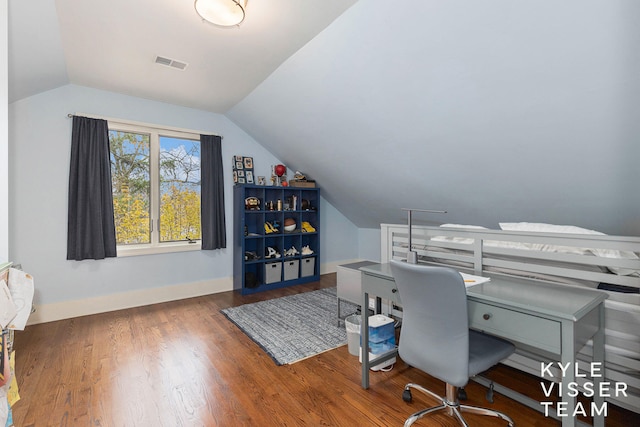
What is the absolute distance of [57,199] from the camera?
3184 millimetres

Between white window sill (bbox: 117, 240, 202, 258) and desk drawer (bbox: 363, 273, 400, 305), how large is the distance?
110 inches

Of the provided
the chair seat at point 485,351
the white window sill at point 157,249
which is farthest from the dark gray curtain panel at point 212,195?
the chair seat at point 485,351

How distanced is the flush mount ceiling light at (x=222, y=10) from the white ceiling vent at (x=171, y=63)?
3.44 ft

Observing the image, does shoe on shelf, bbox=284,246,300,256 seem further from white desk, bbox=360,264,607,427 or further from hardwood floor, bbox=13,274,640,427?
white desk, bbox=360,264,607,427

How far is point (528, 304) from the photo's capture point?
128cm

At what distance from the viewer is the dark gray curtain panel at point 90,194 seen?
3.20 meters

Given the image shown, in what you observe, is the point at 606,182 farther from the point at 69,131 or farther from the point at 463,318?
the point at 69,131

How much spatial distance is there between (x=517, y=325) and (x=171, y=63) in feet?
10.7

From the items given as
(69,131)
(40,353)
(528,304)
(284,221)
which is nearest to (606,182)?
(528,304)

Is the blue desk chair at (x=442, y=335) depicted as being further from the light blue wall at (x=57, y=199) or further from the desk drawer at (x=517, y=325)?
the light blue wall at (x=57, y=199)

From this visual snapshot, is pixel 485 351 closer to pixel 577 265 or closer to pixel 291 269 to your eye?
pixel 577 265

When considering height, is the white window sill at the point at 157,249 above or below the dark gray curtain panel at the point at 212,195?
below

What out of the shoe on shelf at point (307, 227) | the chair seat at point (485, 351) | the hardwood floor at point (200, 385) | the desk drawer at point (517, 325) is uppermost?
the shoe on shelf at point (307, 227)

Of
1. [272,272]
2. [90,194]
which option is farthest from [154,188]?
[272,272]
